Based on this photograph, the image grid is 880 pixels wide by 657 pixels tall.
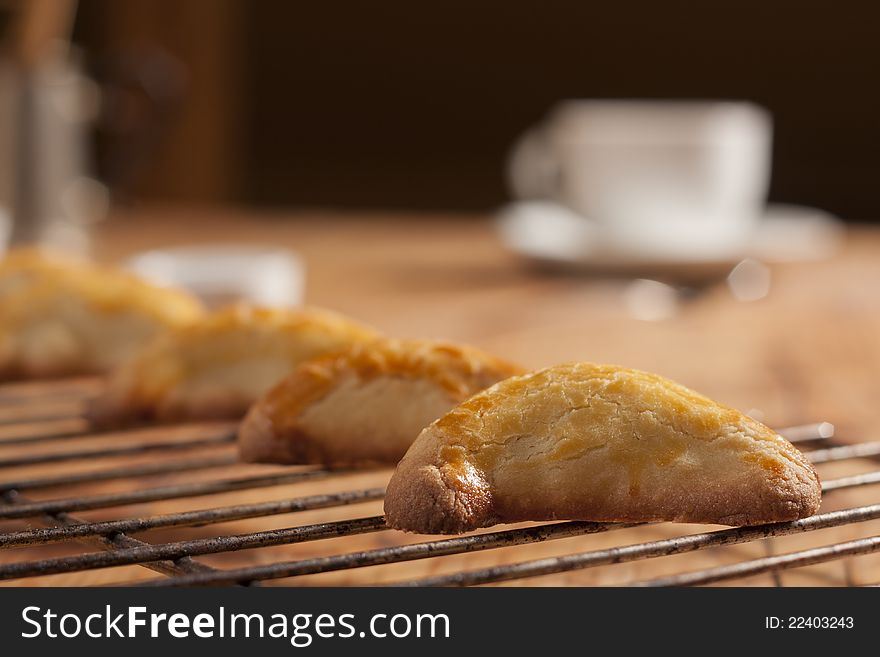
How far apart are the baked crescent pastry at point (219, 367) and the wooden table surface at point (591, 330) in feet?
0.36

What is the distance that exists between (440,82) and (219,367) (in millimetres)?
3470

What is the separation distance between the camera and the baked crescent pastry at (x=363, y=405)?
2.31 feet

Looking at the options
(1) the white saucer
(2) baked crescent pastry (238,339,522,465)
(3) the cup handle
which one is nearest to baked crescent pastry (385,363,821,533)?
(2) baked crescent pastry (238,339,522,465)

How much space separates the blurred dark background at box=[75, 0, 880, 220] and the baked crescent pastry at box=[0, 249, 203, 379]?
7.31ft

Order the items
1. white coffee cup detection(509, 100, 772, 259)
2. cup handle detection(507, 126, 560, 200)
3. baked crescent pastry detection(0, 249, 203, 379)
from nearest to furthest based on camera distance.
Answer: baked crescent pastry detection(0, 249, 203, 379) < white coffee cup detection(509, 100, 772, 259) < cup handle detection(507, 126, 560, 200)

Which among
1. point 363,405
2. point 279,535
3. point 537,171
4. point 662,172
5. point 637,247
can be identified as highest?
point 537,171

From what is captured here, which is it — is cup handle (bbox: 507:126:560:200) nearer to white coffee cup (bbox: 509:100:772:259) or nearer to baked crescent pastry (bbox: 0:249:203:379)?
white coffee cup (bbox: 509:100:772:259)

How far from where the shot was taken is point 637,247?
5.70 ft

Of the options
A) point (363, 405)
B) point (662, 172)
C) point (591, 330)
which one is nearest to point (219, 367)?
point (363, 405)

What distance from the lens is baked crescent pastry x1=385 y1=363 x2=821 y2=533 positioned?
21.2 inches

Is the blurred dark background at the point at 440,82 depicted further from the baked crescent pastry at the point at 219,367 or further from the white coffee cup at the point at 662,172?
the baked crescent pastry at the point at 219,367

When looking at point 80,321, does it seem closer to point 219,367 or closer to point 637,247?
point 219,367
